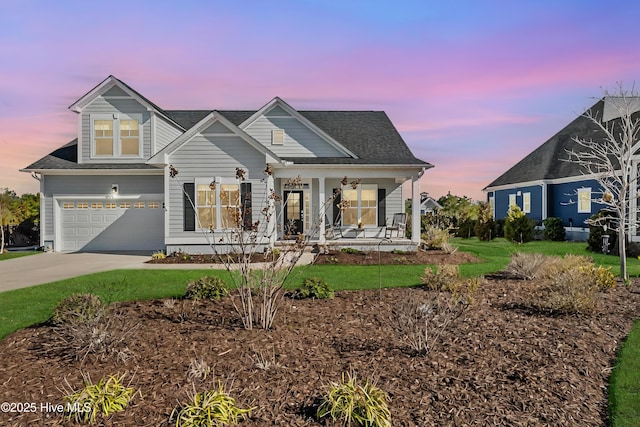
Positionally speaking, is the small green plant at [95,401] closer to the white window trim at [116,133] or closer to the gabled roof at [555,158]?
the white window trim at [116,133]

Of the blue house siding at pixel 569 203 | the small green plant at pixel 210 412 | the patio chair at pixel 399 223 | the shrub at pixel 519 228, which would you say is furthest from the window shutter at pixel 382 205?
the small green plant at pixel 210 412

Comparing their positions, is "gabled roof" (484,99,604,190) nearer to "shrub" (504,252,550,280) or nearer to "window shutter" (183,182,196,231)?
"shrub" (504,252,550,280)

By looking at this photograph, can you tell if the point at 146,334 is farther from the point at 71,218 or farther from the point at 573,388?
the point at 71,218

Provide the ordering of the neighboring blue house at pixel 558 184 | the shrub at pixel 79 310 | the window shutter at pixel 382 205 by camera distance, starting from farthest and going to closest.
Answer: the neighboring blue house at pixel 558 184 → the window shutter at pixel 382 205 → the shrub at pixel 79 310

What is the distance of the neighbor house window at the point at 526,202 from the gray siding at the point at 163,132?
19404mm

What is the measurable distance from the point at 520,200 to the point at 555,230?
458 cm

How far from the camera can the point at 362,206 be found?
18672 mm

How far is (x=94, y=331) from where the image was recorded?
5.07 m

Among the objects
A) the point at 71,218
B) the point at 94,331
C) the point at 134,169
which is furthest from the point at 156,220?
the point at 94,331

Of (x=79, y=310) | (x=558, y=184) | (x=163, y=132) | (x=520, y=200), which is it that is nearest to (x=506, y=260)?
(x=558, y=184)

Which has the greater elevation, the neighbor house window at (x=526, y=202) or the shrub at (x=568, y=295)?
the neighbor house window at (x=526, y=202)

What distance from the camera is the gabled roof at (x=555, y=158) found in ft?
78.8

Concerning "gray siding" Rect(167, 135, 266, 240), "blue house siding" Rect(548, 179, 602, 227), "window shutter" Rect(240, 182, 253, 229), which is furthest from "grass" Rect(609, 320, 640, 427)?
"blue house siding" Rect(548, 179, 602, 227)

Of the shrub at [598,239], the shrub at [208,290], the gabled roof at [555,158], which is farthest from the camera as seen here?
the gabled roof at [555,158]
